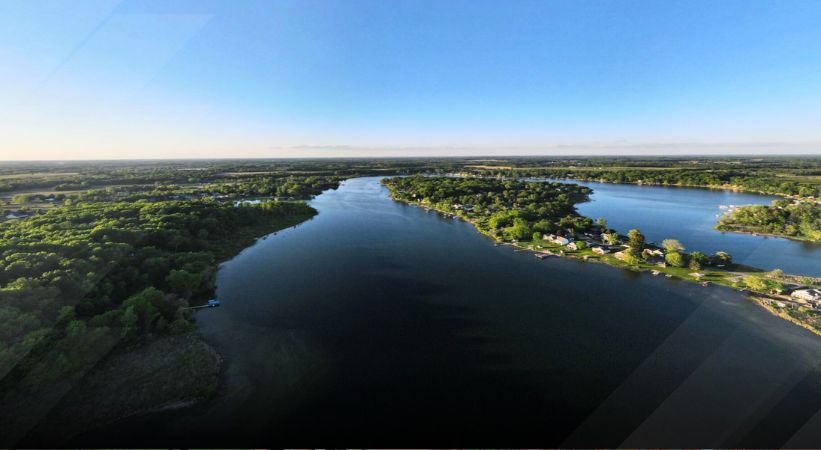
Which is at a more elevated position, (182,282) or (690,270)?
(182,282)

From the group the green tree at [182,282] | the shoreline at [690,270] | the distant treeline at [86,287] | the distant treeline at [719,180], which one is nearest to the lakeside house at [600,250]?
the shoreline at [690,270]

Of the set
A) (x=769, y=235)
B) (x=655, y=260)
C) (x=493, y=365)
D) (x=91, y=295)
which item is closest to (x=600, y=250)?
(x=655, y=260)

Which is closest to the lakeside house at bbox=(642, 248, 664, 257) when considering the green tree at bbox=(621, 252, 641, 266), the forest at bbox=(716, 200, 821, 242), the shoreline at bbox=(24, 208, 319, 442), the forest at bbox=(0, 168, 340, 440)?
the green tree at bbox=(621, 252, 641, 266)

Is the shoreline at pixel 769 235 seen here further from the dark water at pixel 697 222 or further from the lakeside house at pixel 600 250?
the lakeside house at pixel 600 250

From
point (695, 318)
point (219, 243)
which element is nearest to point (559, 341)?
point (695, 318)

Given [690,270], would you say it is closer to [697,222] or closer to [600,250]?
[600,250]

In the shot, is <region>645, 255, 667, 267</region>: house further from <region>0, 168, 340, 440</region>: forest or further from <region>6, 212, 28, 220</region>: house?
<region>6, 212, 28, 220</region>: house
